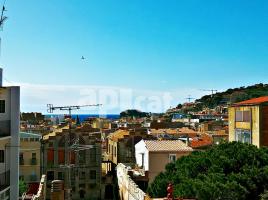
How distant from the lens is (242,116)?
36.6 metres

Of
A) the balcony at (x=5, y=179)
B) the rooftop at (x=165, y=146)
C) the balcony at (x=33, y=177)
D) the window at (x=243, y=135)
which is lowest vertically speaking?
the balcony at (x=33, y=177)

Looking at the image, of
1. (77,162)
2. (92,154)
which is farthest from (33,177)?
(92,154)

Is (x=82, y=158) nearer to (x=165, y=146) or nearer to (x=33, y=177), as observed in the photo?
(x=33, y=177)

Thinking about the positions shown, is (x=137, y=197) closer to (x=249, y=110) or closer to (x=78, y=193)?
(x=249, y=110)

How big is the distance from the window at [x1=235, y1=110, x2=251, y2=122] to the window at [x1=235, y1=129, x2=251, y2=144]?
2.91ft

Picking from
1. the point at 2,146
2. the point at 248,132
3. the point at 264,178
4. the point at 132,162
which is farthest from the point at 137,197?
the point at 132,162

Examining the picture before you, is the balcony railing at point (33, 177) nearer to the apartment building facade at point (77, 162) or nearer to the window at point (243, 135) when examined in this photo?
the apartment building facade at point (77, 162)

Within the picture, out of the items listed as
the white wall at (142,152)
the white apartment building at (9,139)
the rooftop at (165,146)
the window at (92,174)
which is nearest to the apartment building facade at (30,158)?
the window at (92,174)

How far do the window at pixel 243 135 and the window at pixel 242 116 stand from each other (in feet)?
2.91

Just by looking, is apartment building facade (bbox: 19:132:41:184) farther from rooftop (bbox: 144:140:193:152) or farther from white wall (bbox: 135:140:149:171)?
rooftop (bbox: 144:140:193:152)

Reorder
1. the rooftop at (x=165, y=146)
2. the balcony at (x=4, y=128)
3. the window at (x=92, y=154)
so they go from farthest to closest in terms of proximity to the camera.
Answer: the window at (x=92, y=154)
the rooftop at (x=165, y=146)
the balcony at (x=4, y=128)

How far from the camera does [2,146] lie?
64.2 feet

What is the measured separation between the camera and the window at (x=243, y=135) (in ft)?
117

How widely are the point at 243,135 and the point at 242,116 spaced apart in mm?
1558
